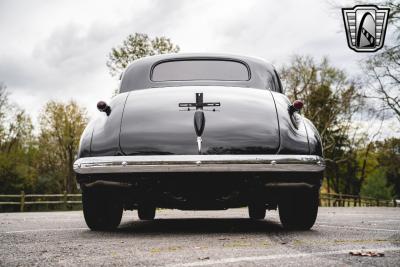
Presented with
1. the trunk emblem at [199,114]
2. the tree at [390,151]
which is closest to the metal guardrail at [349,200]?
the tree at [390,151]

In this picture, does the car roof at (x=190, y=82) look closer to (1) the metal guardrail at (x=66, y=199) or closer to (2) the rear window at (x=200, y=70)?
(2) the rear window at (x=200, y=70)

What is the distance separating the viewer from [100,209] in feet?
15.6

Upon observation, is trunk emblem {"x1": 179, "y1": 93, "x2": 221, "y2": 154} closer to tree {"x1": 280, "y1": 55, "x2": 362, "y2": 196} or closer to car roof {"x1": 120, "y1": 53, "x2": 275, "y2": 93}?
car roof {"x1": 120, "y1": 53, "x2": 275, "y2": 93}

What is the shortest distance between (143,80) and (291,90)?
29757mm

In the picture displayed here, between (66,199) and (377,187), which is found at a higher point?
(66,199)

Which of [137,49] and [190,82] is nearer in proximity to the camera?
[190,82]

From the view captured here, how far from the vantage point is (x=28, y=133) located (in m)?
39.2

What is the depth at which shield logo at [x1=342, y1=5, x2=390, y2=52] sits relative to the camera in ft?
54.7

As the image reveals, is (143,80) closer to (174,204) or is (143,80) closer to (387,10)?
(174,204)

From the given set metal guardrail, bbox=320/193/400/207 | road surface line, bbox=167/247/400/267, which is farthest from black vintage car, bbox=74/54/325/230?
metal guardrail, bbox=320/193/400/207

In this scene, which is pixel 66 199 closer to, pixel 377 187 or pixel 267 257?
pixel 267 257

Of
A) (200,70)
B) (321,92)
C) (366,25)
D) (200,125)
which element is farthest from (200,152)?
(321,92)

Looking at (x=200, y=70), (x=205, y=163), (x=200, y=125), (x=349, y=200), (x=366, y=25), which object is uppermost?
(x=366, y=25)

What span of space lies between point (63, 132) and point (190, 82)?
36.2 meters
